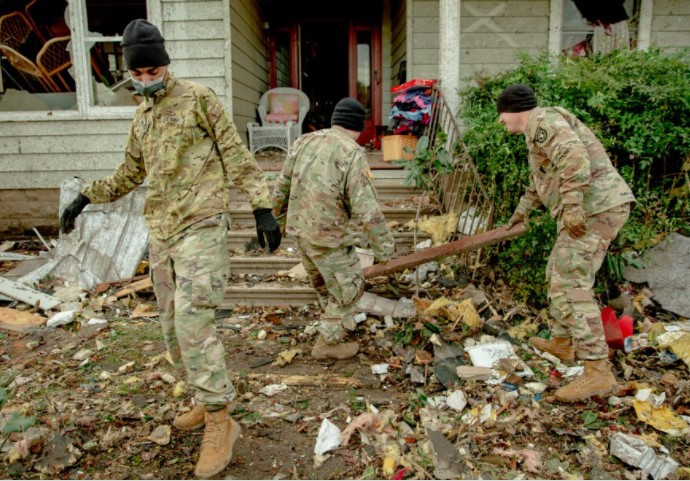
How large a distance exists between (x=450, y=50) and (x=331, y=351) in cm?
396

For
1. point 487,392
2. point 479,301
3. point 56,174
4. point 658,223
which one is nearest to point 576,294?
point 487,392

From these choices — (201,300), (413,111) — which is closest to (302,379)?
(201,300)

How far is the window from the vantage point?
684 cm

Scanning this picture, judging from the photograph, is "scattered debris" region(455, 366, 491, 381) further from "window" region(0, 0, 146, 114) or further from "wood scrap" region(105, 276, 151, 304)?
"window" region(0, 0, 146, 114)

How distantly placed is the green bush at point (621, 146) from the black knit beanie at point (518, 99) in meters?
1.01

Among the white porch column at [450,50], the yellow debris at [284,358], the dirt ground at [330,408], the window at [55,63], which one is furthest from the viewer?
the window at [55,63]

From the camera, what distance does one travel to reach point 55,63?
718 centimetres

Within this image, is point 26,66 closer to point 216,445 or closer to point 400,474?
point 216,445

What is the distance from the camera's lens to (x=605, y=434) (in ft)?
9.21

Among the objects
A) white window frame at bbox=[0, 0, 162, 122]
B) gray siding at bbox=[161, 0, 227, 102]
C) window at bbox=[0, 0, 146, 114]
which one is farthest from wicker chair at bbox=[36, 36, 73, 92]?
gray siding at bbox=[161, 0, 227, 102]

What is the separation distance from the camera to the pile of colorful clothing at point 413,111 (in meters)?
6.36

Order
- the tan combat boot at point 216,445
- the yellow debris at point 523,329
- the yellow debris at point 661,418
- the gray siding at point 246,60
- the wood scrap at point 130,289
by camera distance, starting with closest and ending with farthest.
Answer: the tan combat boot at point 216,445 → the yellow debris at point 661,418 → the yellow debris at point 523,329 → the wood scrap at point 130,289 → the gray siding at point 246,60

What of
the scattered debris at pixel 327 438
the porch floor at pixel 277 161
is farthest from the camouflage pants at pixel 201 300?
the porch floor at pixel 277 161

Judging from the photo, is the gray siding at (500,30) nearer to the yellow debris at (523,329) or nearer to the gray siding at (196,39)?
the gray siding at (196,39)
